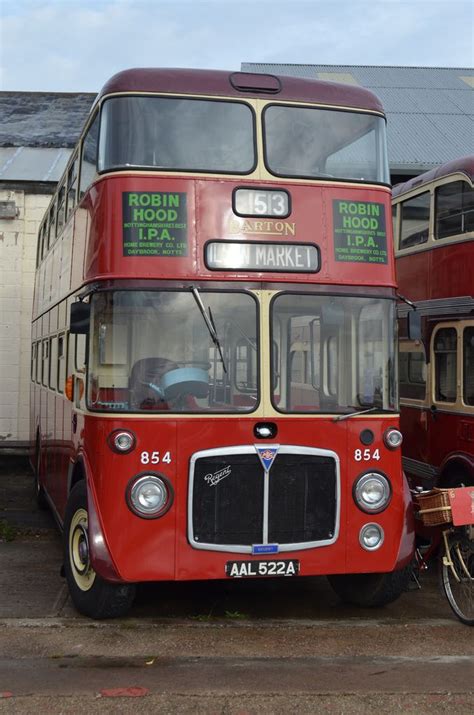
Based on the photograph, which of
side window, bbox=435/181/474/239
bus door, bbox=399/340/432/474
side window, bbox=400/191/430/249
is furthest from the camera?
side window, bbox=400/191/430/249

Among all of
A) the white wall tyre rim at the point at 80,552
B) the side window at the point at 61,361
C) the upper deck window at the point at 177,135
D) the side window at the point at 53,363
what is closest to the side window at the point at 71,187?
the side window at the point at 61,361

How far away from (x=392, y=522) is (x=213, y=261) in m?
2.27

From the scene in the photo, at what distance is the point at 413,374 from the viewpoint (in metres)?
→ 10.1

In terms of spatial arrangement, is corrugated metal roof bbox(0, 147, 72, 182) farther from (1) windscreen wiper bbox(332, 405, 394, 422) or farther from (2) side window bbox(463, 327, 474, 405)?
(1) windscreen wiper bbox(332, 405, 394, 422)

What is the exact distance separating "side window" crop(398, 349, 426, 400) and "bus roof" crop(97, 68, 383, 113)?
11.6 ft

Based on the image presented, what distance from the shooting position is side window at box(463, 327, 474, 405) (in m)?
8.73

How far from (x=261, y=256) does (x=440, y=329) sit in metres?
3.41

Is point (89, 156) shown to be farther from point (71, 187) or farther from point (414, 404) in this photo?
point (414, 404)

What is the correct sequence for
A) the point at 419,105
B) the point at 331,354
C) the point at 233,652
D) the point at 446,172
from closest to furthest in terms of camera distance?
the point at 233,652
the point at 331,354
the point at 446,172
the point at 419,105

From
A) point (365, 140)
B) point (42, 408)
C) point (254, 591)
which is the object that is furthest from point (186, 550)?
point (42, 408)

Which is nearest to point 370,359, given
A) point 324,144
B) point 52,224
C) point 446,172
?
point 324,144

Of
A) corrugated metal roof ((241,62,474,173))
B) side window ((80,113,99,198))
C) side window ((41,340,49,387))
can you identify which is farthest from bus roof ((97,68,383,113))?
corrugated metal roof ((241,62,474,173))

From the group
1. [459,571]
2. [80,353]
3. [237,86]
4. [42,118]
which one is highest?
[42,118]

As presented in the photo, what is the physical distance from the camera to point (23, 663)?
19.4ft
